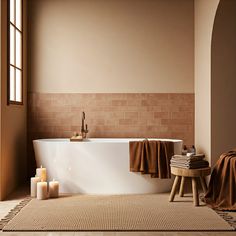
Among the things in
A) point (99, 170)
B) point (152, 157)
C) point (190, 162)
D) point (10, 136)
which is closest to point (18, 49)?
point (10, 136)

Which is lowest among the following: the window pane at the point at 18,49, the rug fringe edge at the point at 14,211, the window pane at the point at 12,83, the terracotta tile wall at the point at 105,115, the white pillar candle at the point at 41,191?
the rug fringe edge at the point at 14,211

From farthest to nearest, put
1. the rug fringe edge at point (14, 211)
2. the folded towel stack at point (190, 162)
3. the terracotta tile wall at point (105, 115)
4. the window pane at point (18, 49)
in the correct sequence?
the terracotta tile wall at point (105, 115)
the window pane at point (18, 49)
the folded towel stack at point (190, 162)
the rug fringe edge at point (14, 211)

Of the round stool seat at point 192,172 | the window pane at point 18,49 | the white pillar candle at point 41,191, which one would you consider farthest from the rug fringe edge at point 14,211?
the window pane at point 18,49

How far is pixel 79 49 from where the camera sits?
6.41 metres

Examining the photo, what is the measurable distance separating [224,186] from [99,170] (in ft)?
5.05

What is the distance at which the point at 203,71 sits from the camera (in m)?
5.81

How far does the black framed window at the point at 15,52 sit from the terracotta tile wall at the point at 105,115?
47 cm

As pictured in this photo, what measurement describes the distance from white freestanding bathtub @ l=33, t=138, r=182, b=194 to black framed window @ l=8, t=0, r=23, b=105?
0.96 m

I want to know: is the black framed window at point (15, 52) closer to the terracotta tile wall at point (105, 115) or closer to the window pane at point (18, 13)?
the window pane at point (18, 13)

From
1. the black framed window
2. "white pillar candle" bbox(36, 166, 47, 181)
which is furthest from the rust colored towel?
the black framed window

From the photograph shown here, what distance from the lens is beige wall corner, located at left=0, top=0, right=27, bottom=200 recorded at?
4.98 m

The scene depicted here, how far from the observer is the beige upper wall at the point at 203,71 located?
5.45 metres

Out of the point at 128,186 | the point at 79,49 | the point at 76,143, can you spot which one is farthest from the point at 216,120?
the point at 79,49

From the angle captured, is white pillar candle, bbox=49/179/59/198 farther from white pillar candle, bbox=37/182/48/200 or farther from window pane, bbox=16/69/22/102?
window pane, bbox=16/69/22/102
